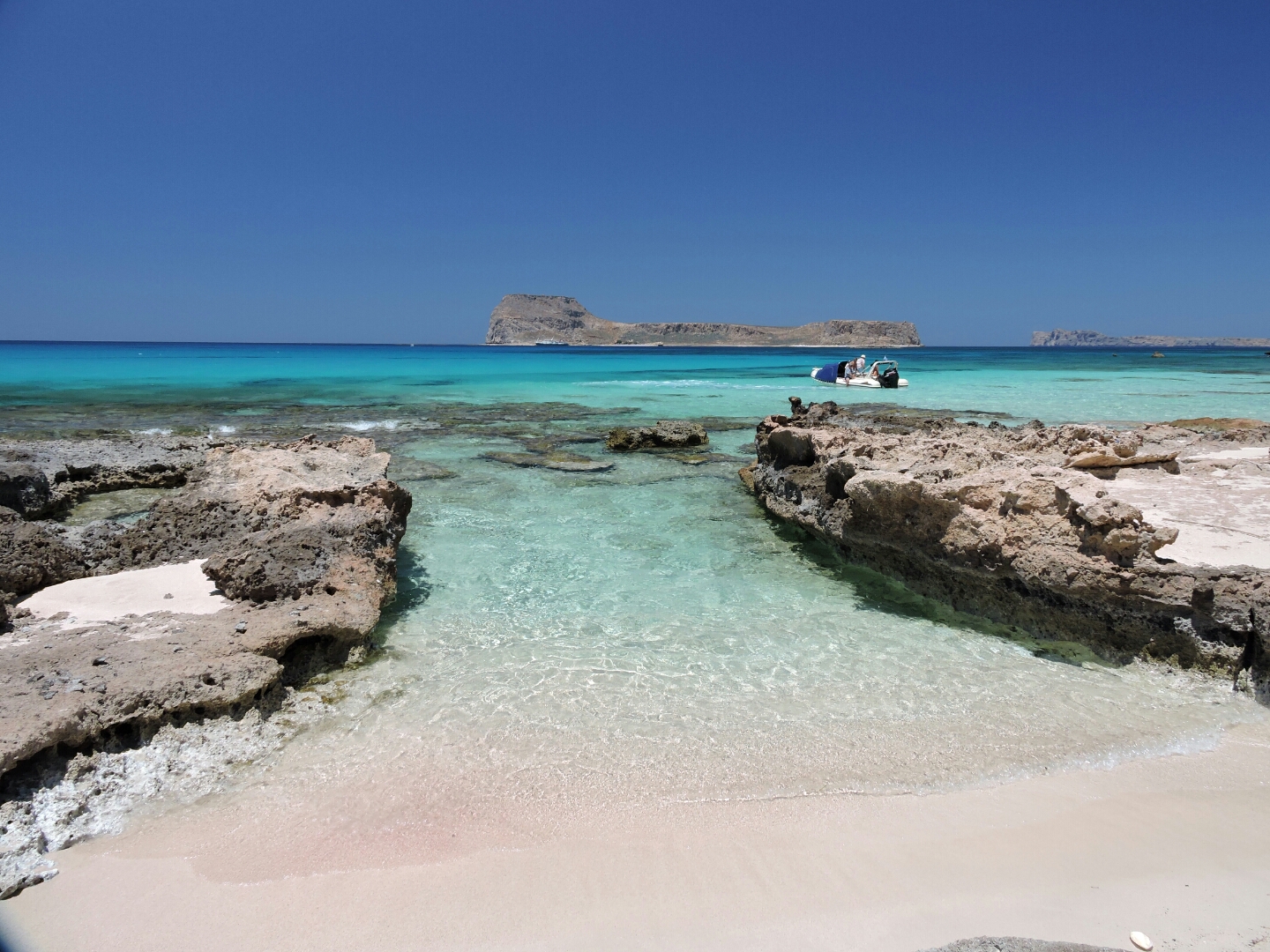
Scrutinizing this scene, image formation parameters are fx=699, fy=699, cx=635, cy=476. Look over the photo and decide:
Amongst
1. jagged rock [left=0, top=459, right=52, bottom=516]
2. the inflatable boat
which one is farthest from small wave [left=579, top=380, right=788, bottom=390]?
jagged rock [left=0, top=459, right=52, bottom=516]

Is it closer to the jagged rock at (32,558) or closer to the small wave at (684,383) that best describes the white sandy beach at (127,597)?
the jagged rock at (32,558)

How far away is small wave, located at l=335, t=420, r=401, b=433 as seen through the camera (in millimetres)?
16609

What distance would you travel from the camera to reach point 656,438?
1345 centimetres

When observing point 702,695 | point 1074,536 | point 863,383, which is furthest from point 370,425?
point 863,383

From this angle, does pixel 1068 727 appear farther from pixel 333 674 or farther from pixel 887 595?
pixel 333 674

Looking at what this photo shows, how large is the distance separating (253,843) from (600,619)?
2.81m

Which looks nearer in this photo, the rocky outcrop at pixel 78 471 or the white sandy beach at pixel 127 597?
the white sandy beach at pixel 127 597

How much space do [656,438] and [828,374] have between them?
64.7 ft

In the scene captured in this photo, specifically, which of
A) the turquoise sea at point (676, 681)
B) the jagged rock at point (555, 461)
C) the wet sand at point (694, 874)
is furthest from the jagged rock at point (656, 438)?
the wet sand at point (694, 874)

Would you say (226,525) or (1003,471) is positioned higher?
(1003,471)

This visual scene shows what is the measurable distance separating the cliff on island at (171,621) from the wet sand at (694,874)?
13.8 inches

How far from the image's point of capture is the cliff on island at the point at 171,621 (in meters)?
3.04

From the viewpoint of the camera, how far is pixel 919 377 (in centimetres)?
3697

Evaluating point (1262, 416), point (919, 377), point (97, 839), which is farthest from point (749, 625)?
point (919, 377)
